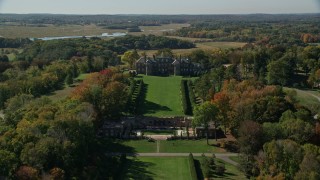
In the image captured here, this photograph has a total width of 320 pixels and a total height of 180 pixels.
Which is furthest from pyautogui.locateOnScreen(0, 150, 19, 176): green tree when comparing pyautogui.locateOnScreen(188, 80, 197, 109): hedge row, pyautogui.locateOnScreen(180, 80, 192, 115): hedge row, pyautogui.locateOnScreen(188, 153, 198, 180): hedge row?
pyautogui.locateOnScreen(188, 80, 197, 109): hedge row

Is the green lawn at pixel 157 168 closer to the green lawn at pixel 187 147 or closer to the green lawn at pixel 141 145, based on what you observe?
the green lawn at pixel 141 145

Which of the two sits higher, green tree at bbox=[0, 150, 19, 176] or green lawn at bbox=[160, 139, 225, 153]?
green tree at bbox=[0, 150, 19, 176]

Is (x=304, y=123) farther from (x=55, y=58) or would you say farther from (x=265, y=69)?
(x=55, y=58)

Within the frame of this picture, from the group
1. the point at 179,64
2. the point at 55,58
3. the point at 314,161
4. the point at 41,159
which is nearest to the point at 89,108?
the point at 41,159

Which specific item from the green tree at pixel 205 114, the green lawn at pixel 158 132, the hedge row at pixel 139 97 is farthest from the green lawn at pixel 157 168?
the hedge row at pixel 139 97

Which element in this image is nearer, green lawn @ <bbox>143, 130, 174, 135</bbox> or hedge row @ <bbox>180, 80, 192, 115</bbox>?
green lawn @ <bbox>143, 130, 174, 135</bbox>

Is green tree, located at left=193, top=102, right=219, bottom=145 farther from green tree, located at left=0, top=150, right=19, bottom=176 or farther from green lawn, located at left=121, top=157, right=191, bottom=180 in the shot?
green tree, located at left=0, top=150, right=19, bottom=176
